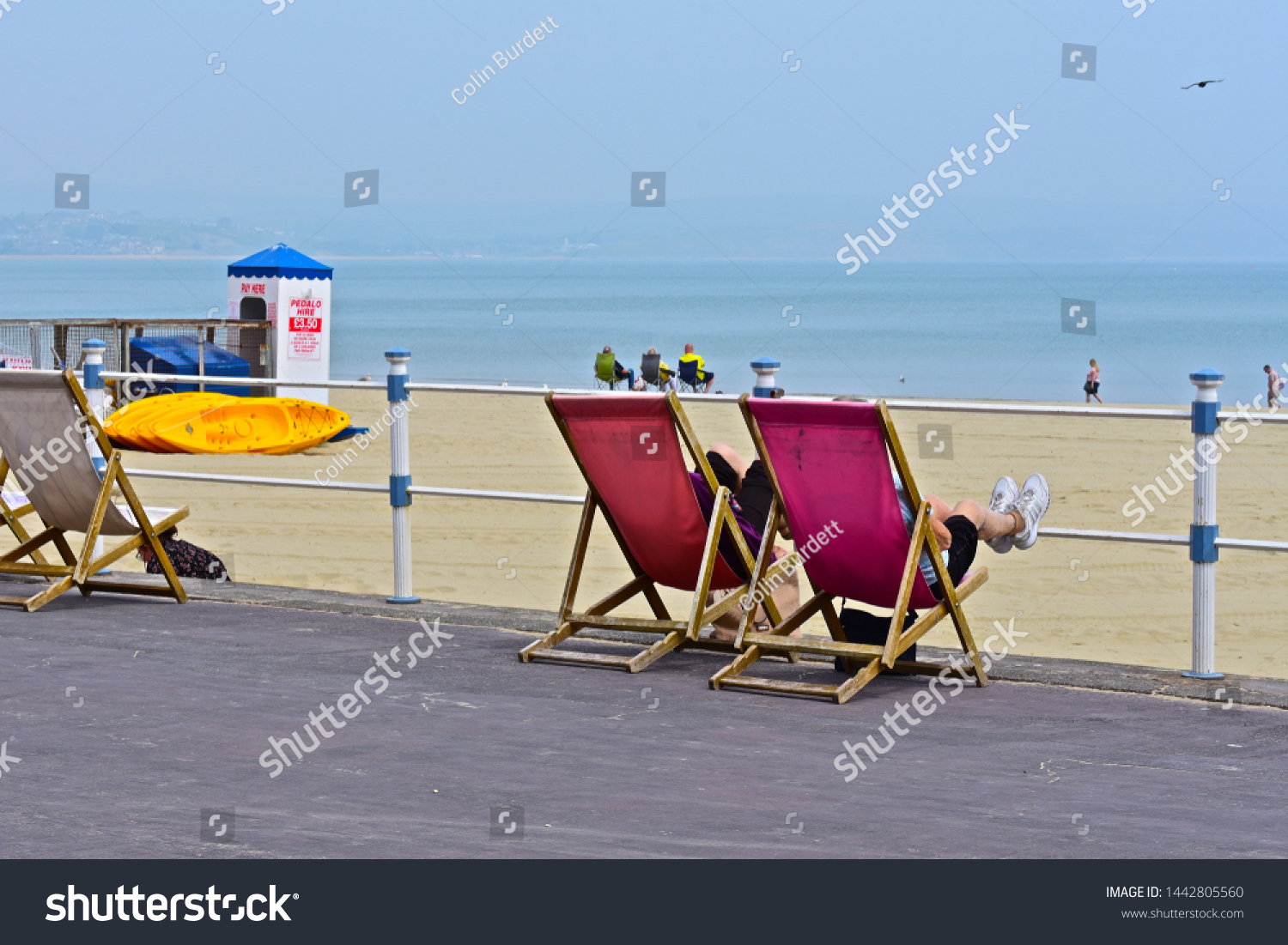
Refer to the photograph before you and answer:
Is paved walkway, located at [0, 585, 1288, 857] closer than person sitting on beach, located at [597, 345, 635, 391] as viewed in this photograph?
Answer: Yes

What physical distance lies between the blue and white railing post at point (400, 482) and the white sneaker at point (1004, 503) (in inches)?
103

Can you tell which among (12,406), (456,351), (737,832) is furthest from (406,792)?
(456,351)

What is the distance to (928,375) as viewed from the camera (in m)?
44.5

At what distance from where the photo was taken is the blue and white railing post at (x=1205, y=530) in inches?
210

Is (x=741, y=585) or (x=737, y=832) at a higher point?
(x=741, y=585)

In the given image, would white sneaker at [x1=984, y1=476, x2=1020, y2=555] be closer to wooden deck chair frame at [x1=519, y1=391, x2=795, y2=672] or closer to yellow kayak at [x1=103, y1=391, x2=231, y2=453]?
wooden deck chair frame at [x1=519, y1=391, x2=795, y2=672]

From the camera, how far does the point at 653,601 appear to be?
18.9 feet

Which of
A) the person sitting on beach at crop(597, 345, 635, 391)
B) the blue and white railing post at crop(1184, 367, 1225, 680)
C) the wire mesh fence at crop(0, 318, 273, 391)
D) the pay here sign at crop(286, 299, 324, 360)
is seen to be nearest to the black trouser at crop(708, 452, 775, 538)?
the blue and white railing post at crop(1184, 367, 1225, 680)

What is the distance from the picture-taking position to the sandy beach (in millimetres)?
8422

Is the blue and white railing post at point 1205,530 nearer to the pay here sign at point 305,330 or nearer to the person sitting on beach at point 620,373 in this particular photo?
the pay here sign at point 305,330

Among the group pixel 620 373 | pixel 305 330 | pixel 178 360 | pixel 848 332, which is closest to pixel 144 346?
pixel 178 360

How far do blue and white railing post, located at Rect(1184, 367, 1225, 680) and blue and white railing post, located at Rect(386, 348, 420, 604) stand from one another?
3324mm
